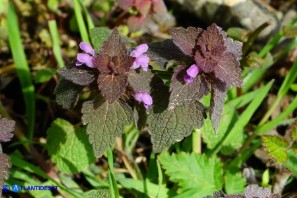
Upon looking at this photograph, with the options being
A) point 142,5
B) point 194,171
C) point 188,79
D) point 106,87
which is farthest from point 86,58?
point 142,5

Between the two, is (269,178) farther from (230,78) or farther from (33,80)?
(33,80)

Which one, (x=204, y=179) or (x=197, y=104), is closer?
(x=197, y=104)

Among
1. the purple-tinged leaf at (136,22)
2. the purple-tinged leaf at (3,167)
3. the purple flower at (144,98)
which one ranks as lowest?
the purple-tinged leaf at (3,167)

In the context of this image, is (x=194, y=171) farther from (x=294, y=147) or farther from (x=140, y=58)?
(x=140, y=58)

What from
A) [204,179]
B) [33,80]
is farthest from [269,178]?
[33,80]

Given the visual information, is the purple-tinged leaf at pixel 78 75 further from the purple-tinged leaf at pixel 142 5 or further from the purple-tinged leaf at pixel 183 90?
the purple-tinged leaf at pixel 142 5

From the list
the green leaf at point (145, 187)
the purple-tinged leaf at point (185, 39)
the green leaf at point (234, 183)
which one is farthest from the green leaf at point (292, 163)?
the purple-tinged leaf at point (185, 39)

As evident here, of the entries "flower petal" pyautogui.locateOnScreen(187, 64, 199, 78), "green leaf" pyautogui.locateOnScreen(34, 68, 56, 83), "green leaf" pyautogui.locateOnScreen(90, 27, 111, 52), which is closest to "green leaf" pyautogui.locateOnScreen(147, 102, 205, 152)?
"flower petal" pyautogui.locateOnScreen(187, 64, 199, 78)

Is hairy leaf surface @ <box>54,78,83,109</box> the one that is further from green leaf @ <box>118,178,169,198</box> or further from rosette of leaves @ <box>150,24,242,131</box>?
green leaf @ <box>118,178,169,198</box>
